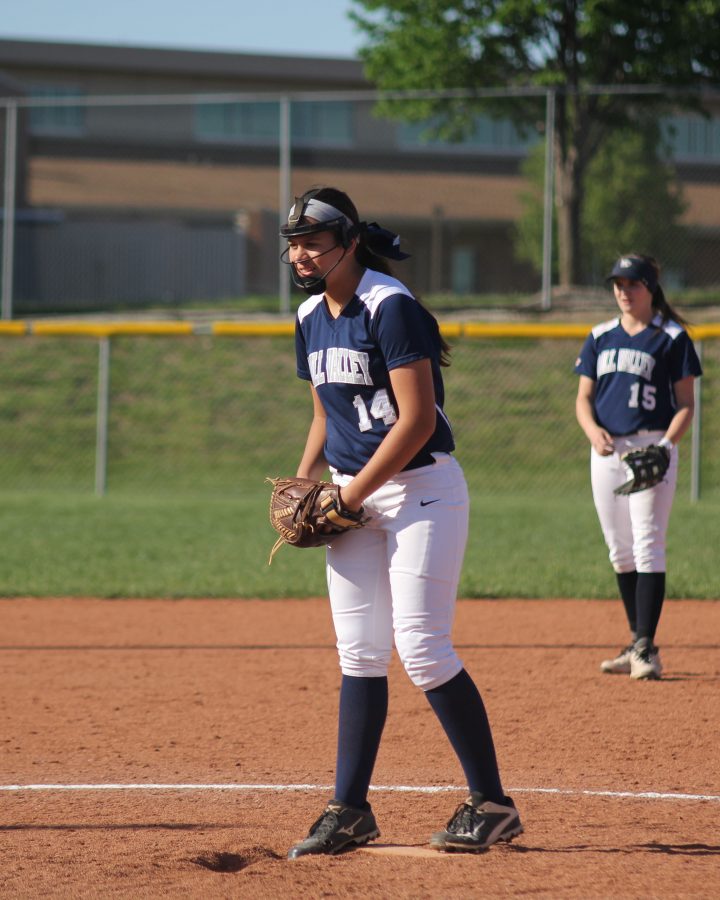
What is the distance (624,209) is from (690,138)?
15.6ft

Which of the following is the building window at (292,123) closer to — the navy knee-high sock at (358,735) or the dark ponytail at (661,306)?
the dark ponytail at (661,306)

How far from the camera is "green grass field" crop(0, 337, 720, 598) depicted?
9.35 metres

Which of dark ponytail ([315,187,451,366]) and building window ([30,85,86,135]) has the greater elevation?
building window ([30,85,86,135])

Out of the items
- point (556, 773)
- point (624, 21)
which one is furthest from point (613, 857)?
point (624, 21)

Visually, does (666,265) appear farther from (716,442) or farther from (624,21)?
(624,21)

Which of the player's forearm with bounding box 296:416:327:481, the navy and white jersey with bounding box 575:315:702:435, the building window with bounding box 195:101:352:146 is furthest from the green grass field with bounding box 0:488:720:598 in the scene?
the building window with bounding box 195:101:352:146

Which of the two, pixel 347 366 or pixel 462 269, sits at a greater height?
pixel 462 269

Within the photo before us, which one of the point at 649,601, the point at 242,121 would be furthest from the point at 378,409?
the point at 242,121

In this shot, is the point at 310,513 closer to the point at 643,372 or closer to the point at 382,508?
the point at 382,508

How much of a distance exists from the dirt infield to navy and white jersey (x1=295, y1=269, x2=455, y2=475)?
4.02 ft

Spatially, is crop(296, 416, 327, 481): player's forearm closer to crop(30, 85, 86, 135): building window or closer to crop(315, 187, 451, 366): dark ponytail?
crop(315, 187, 451, 366): dark ponytail

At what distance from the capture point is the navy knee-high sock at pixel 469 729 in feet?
11.8

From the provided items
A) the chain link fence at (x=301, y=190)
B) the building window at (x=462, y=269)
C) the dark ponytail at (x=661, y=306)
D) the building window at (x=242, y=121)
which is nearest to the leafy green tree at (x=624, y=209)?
the chain link fence at (x=301, y=190)

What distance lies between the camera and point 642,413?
6.13 meters
